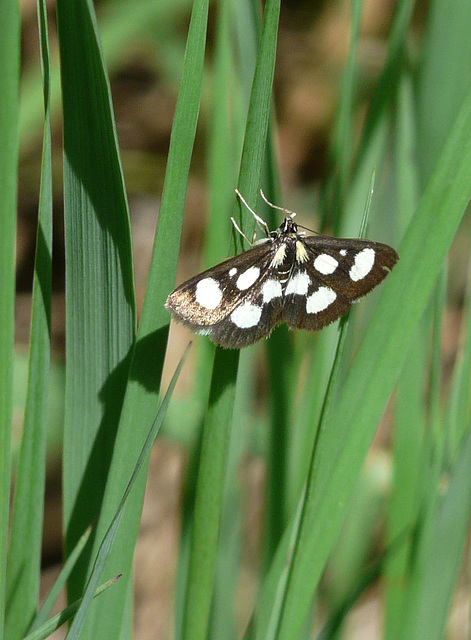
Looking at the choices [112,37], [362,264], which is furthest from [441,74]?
[112,37]

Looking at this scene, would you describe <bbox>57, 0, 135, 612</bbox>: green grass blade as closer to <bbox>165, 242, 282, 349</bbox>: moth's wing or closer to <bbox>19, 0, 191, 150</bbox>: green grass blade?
<bbox>165, 242, 282, 349</bbox>: moth's wing

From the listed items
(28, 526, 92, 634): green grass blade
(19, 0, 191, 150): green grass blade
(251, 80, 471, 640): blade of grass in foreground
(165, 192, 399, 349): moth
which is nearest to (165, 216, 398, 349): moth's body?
(165, 192, 399, 349): moth

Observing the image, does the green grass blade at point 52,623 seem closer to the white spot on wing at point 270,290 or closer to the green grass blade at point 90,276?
the green grass blade at point 90,276

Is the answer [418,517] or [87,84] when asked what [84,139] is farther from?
[418,517]

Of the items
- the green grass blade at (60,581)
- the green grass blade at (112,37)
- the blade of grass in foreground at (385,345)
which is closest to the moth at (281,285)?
the blade of grass in foreground at (385,345)

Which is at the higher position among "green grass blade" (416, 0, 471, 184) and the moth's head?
"green grass blade" (416, 0, 471, 184)

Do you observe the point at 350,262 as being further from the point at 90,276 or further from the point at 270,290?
the point at 90,276
